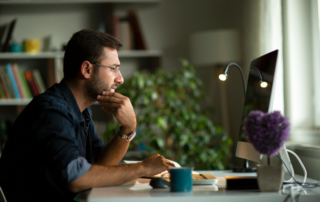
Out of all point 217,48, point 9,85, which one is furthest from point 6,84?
point 217,48

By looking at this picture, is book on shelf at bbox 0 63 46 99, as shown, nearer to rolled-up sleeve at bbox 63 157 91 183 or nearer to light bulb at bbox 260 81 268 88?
rolled-up sleeve at bbox 63 157 91 183

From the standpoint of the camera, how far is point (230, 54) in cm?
273

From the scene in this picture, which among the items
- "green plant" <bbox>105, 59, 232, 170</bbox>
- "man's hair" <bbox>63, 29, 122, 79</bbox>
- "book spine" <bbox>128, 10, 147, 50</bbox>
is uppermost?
"book spine" <bbox>128, 10, 147, 50</bbox>

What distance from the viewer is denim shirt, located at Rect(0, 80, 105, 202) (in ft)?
3.22

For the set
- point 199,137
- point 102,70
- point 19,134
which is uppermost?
point 102,70

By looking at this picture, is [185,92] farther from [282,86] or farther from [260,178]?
[260,178]

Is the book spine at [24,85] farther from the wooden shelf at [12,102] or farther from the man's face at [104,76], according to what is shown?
A: the man's face at [104,76]

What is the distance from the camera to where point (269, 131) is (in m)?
0.87

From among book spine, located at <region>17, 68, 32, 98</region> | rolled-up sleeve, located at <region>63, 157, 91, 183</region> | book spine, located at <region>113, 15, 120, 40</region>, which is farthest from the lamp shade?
rolled-up sleeve, located at <region>63, 157, 91, 183</region>

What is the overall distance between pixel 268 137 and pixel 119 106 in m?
0.64

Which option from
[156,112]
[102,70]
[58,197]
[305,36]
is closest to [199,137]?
[156,112]

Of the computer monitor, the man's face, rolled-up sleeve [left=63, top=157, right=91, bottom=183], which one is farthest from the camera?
the man's face

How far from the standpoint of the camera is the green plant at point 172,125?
2.45 meters

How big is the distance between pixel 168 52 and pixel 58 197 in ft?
7.62
